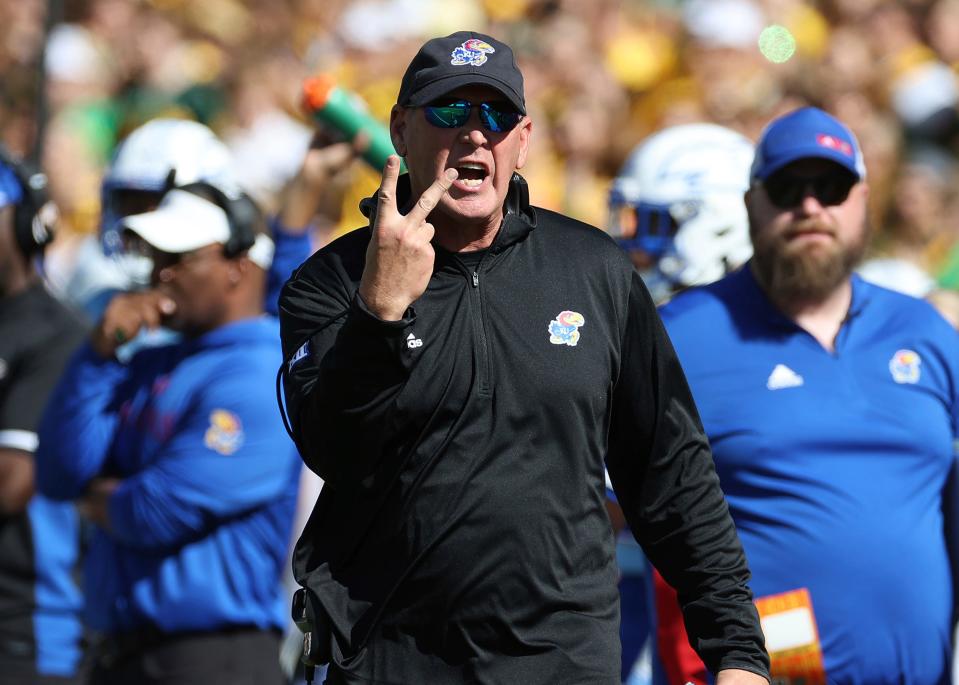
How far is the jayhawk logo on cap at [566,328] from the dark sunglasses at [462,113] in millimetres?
416

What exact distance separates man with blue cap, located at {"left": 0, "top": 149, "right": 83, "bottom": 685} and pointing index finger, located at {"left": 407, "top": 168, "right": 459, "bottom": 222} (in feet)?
10.6

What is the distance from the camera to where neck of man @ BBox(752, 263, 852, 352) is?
16.4 ft

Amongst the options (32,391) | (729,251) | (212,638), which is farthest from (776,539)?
(32,391)

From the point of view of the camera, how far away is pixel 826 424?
4777mm

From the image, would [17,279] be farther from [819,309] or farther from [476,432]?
[476,432]

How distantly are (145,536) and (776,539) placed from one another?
206cm

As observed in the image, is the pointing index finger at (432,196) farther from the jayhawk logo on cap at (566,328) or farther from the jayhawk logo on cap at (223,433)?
the jayhawk logo on cap at (223,433)

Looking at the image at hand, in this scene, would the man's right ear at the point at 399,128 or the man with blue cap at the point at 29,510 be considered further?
the man with blue cap at the point at 29,510

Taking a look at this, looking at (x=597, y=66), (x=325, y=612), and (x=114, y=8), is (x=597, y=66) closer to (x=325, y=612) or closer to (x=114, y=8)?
(x=114, y=8)

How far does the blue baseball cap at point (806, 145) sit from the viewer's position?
5.00 meters

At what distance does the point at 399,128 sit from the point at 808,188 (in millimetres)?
1841

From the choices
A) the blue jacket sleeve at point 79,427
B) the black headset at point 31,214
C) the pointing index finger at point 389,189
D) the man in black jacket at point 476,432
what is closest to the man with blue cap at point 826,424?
the man in black jacket at point 476,432

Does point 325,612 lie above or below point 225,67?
below

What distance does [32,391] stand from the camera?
Answer: 6316 millimetres
